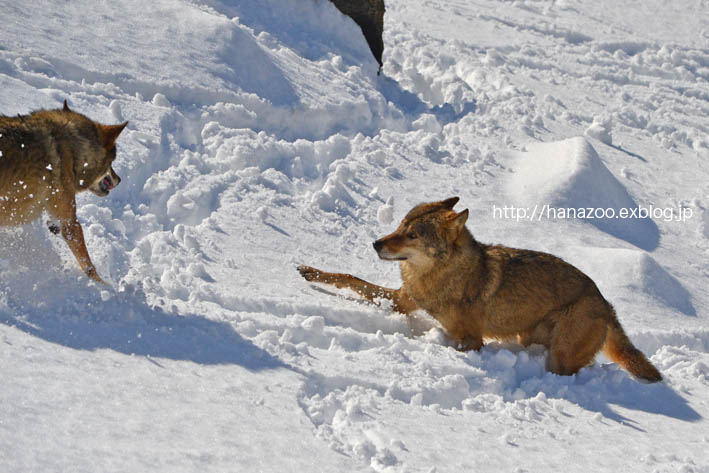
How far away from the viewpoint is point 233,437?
3.43 m

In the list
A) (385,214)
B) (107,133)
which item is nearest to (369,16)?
(385,214)

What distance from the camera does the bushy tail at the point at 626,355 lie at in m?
5.43

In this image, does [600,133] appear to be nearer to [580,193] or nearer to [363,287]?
[580,193]

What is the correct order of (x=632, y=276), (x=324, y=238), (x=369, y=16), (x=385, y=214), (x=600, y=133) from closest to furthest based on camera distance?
(x=324, y=238), (x=632, y=276), (x=385, y=214), (x=600, y=133), (x=369, y=16)

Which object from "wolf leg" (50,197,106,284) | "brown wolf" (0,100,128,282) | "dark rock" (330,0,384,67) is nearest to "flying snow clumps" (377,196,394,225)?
"brown wolf" (0,100,128,282)

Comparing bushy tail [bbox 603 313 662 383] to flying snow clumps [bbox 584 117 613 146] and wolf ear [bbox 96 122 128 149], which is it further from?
flying snow clumps [bbox 584 117 613 146]

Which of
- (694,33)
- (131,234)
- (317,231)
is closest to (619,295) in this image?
(317,231)

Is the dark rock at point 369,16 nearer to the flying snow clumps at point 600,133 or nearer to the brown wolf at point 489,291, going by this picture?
the flying snow clumps at point 600,133

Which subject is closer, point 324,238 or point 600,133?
point 324,238

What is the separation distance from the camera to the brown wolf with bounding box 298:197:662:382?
5.52 m

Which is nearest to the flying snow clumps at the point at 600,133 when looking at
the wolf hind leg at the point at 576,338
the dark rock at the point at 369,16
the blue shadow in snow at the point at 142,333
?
the dark rock at the point at 369,16

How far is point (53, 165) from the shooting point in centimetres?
495

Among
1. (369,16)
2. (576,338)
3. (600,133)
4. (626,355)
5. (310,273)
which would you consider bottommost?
(310,273)

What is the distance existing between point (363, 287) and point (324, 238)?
1277 mm
